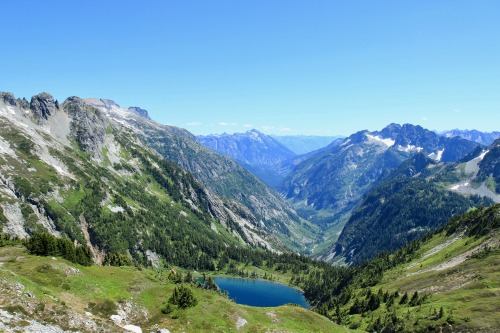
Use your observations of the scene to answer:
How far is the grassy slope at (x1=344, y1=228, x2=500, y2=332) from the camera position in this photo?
3357 inches

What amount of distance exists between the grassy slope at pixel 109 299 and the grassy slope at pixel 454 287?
34373 millimetres

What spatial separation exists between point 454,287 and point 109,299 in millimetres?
108771

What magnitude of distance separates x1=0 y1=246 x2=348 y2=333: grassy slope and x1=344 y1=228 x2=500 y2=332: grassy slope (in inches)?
1353

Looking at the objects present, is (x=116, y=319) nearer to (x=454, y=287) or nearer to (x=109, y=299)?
(x=109, y=299)

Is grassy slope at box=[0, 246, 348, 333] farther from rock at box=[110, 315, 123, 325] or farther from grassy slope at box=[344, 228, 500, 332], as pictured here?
grassy slope at box=[344, 228, 500, 332]

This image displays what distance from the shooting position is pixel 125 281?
229 ft

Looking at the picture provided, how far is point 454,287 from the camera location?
118 metres

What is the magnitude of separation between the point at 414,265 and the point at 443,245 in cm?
2363

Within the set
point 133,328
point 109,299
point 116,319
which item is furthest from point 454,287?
point 109,299

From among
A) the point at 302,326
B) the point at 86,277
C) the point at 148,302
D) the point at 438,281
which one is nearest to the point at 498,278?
the point at 438,281

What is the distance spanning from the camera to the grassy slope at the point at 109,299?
4980 cm

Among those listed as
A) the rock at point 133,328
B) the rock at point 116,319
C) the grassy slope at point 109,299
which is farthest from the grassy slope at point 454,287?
the rock at point 116,319

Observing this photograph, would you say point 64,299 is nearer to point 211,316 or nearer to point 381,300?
point 211,316

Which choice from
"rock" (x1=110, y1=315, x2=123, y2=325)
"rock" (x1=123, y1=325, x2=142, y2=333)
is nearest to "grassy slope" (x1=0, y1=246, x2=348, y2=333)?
"rock" (x1=110, y1=315, x2=123, y2=325)
